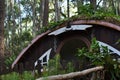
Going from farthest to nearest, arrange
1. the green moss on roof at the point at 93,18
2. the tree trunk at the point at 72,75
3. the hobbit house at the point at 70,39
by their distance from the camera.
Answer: the hobbit house at the point at 70,39, the green moss on roof at the point at 93,18, the tree trunk at the point at 72,75

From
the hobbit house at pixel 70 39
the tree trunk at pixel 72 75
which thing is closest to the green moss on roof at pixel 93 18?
the hobbit house at pixel 70 39

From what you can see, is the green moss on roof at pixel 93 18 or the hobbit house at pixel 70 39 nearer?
the green moss on roof at pixel 93 18

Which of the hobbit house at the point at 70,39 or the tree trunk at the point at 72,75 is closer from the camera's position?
the tree trunk at the point at 72,75

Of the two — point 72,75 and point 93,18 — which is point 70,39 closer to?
point 93,18

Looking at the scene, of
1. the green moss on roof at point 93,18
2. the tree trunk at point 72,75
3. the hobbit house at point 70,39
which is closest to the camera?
the tree trunk at point 72,75

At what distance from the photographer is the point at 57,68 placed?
5.09 metres

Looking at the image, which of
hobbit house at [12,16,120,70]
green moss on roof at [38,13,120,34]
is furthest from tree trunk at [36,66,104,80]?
green moss on roof at [38,13,120,34]

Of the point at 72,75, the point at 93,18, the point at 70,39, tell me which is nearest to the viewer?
the point at 72,75

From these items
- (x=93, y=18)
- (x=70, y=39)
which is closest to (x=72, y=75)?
(x=93, y=18)

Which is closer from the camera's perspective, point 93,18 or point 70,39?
point 93,18

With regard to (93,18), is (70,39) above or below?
below

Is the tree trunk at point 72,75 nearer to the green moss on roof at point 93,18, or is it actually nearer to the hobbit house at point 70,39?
the hobbit house at point 70,39

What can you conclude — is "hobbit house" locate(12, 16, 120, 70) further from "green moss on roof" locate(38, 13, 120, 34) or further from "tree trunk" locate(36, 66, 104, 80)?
"tree trunk" locate(36, 66, 104, 80)

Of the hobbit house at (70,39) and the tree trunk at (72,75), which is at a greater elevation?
the tree trunk at (72,75)
